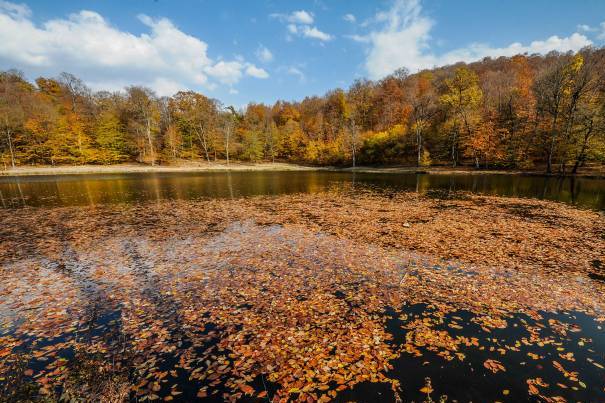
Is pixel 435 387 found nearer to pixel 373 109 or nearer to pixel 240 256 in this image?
pixel 240 256

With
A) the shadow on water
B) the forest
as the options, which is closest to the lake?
the shadow on water

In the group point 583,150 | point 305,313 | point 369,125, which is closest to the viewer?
point 305,313

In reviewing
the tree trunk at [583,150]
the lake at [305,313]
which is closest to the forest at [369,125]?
the tree trunk at [583,150]

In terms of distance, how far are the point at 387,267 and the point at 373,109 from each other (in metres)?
114

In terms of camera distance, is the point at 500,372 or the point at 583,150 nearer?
the point at 500,372

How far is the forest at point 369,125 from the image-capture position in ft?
159

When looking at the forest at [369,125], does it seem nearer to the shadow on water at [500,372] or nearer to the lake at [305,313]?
the lake at [305,313]

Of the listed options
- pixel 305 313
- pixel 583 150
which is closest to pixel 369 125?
pixel 583 150

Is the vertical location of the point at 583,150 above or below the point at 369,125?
below

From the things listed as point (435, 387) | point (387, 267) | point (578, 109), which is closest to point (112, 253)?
point (387, 267)

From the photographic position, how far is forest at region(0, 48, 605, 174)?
48500mm

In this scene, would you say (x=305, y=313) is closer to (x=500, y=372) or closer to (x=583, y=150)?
(x=500, y=372)

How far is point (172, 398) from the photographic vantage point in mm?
5160

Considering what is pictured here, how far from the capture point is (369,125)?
4392 inches
